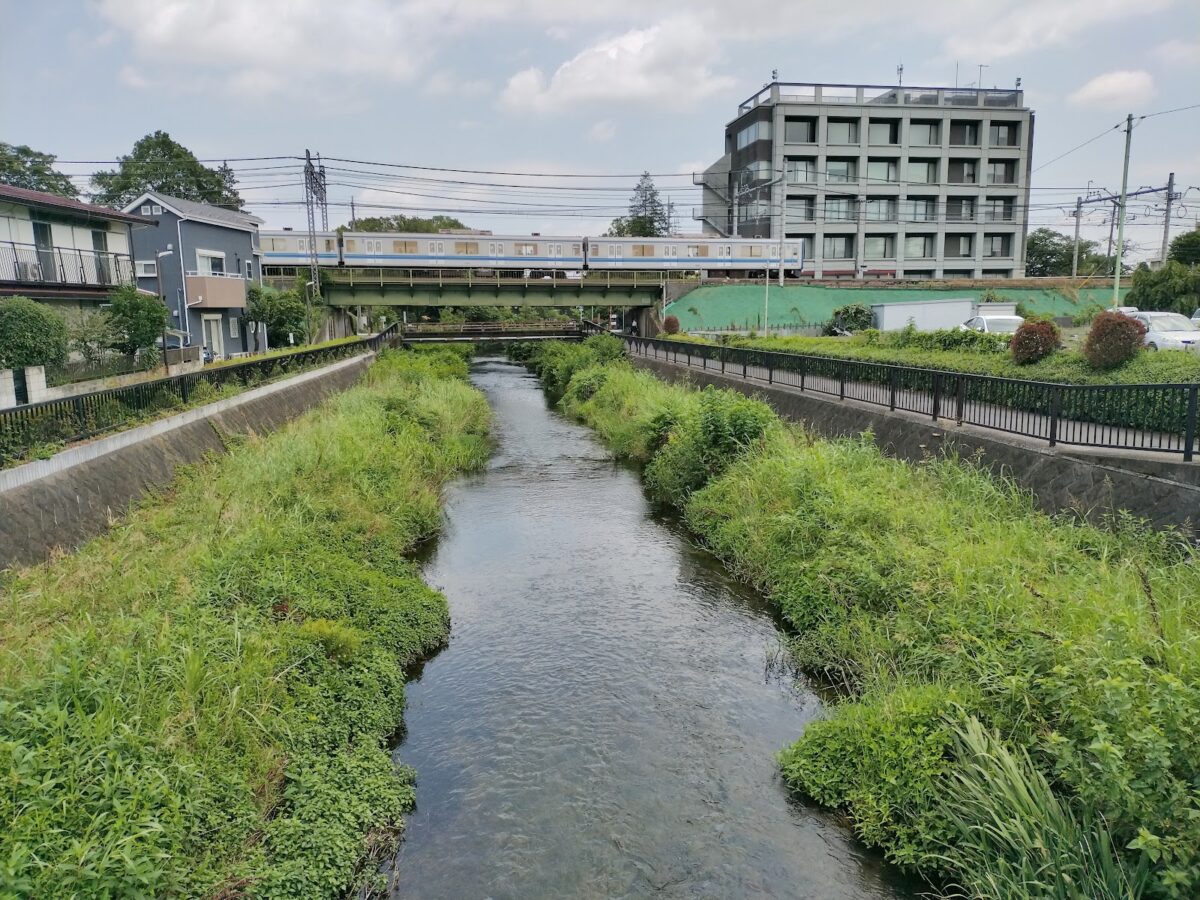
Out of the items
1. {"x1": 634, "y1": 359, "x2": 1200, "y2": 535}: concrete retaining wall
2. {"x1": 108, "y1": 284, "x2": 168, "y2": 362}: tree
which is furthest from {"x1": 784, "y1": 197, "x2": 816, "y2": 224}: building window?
{"x1": 634, "y1": 359, "x2": 1200, "y2": 535}: concrete retaining wall

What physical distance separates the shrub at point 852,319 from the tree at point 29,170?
4814 centimetres

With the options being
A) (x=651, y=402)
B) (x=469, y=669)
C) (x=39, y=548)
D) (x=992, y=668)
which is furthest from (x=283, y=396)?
(x=992, y=668)

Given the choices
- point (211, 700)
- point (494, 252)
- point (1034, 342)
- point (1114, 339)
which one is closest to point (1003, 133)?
point (494, 252)

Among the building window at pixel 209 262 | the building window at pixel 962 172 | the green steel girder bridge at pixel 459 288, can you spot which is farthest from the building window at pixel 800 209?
the building window at pixel 209 262

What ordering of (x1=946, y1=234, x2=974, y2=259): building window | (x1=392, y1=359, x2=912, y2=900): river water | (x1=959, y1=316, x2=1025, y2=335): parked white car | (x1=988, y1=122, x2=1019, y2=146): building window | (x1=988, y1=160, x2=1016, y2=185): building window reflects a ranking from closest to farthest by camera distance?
1. (x1=392, y1=359, x2=912, y2=900): river water
2. (x1=959, y1=316, x2=1025, y2=335): parked white car
3. (x1=988, y1=122, x2=1019, y2=146): building window
4. (x1=988, y1=160, x2=1016, y2=185): building window
5. (x1=946, y1=234, x2=974, y2=259): building window

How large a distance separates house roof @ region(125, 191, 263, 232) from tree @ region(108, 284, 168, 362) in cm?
925

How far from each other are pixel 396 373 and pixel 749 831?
83.5 feet

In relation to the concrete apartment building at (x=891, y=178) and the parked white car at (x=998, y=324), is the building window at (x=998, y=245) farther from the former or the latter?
the parked white car at (x=998, y=324)

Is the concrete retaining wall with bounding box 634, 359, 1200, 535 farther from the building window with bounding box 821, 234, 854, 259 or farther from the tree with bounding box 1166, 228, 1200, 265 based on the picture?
the building window with bounding box 821, 234, 854, 259

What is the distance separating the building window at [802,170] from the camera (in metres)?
61.1

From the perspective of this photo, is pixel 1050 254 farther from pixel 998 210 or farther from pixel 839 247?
pixel 839 247

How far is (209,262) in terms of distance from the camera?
112 feet

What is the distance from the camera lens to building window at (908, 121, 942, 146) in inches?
2463

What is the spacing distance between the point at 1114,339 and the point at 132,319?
25183mm
